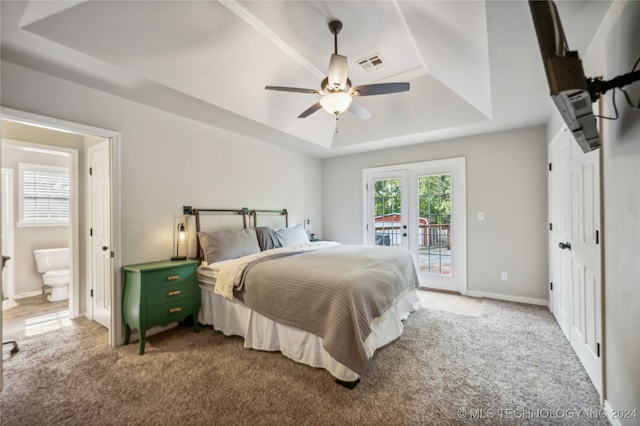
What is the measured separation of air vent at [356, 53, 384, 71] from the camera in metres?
2.78

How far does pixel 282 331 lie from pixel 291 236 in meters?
1.86

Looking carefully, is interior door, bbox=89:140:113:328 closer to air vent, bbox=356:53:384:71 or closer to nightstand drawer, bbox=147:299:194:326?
nightstand drawer, bbox=147:299:194:326

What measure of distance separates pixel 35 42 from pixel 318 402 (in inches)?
126

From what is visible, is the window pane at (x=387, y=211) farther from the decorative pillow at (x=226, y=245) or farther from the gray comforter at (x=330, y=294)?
the decorative pillow at (x=226, y=245)

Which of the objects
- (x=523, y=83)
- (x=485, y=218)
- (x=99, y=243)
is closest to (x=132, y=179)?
(x=99, y=243)

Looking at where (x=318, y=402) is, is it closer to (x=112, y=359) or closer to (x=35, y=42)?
(x=112, y=359)

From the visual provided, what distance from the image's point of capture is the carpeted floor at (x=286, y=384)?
5.51 feet

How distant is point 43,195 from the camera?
169 inches

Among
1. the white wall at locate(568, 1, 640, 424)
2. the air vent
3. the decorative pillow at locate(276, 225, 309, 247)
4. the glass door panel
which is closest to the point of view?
the white wall at locate(568, 1, 640, 424)

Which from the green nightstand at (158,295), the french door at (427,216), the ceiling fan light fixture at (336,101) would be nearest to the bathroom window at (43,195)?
the green nightstand at (158,295)

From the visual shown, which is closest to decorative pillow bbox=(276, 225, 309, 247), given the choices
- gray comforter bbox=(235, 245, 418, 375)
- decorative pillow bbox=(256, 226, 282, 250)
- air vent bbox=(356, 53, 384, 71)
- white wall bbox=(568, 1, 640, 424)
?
decorative pillow bbox=(256, 226, 282, 250)

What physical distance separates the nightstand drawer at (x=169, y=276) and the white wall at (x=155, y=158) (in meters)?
0.46

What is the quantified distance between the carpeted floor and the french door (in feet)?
5.34

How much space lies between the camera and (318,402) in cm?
179
